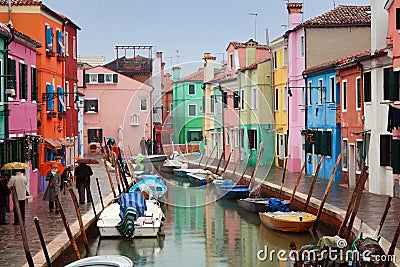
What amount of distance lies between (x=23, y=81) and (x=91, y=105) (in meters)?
34.7

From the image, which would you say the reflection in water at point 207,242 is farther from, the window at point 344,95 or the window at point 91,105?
the window at point 91,105

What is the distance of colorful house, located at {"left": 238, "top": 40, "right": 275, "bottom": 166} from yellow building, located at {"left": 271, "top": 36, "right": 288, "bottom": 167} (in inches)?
19.0

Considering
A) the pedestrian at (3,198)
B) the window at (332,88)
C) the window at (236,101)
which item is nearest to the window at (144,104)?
the window at (236,101)

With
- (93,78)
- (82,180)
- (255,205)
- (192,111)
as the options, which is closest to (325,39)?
(192,111)

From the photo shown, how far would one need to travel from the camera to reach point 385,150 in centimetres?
2323

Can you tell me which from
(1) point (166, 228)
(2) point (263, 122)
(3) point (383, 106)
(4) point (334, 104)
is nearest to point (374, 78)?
(3) point (383, 106)

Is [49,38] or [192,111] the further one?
[192,111]

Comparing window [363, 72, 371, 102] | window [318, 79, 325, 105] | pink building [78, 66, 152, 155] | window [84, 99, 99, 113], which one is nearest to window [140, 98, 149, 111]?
pink building [78, 66, 152, 155]

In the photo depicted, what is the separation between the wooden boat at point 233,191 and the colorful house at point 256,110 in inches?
165

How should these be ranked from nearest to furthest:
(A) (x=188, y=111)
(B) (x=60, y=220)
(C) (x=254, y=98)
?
(B) (x=60, y=220) → (A) (x=188, y=111) → (C) (x=254, y=98)

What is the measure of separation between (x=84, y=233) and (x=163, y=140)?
24.1m

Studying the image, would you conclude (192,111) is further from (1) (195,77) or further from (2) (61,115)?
(2) (61,115)

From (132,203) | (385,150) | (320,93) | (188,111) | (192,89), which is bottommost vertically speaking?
(132,203)

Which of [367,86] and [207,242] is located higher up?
[367,86]
